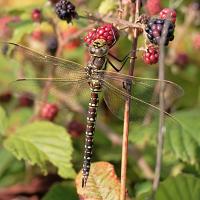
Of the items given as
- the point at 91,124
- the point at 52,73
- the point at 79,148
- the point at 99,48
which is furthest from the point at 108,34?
the point at 79,148

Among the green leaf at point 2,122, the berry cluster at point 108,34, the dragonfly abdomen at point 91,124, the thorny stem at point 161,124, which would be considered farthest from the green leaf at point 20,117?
the thorny stem at point 161,124

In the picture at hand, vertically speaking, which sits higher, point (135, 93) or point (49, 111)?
point (135, 93)

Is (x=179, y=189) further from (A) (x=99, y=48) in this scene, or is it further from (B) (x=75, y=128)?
(B) (x=75, y=128)

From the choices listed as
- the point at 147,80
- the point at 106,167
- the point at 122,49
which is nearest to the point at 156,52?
the point at 147,80

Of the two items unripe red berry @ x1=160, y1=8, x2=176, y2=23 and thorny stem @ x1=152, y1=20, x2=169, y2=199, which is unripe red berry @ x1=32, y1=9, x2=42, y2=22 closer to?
unripe red berry @ x1=160, y1=8, x2=176, y2=23

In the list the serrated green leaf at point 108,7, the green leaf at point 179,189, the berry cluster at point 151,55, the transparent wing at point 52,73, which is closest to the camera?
the berry cluster at point 151,55

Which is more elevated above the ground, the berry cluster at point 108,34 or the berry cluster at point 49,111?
the berry cluster at point 108,34

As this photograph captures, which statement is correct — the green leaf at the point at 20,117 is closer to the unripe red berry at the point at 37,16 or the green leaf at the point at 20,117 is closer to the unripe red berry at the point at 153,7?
the unripe red berry at the point at 37,16
